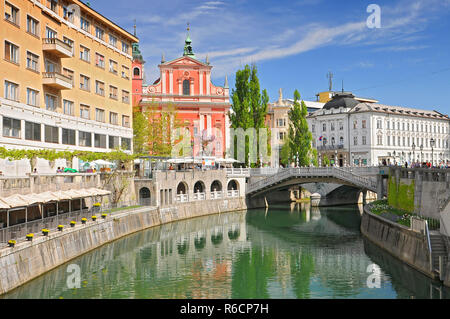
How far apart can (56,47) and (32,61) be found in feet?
9.18

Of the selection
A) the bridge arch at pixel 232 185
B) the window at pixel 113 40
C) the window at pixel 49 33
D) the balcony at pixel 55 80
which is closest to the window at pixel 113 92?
the window at pixel 113 40

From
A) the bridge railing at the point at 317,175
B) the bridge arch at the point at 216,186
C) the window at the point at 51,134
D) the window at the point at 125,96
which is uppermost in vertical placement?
the window at the point at 125,96

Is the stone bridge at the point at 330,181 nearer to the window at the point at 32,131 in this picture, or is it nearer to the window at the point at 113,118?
the window at the point at 113,118

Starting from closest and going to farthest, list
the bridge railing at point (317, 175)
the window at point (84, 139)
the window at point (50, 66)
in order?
the window at point (50, 66)
the window at point (84, 139)
the bridge railing at point (317, 175)

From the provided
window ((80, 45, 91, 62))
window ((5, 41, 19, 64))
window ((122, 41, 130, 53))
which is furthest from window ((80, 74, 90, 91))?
window ((5, 41, 19, 64))

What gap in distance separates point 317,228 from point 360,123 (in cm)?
5708

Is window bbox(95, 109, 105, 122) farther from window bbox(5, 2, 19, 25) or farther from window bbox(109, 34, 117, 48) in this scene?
window bbox(5, 2, 19, 25)

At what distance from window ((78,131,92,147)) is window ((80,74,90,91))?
498 centimetres

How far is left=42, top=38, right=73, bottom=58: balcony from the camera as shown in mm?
47812

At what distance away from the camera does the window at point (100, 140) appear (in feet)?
194

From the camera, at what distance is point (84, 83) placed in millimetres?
56656

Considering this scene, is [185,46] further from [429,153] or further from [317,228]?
[429,153]

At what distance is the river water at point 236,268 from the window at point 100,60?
20495 mm
